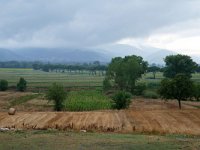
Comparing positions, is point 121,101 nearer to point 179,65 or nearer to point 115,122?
point 115,122

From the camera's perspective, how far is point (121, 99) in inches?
2386

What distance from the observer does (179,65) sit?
12406 cm

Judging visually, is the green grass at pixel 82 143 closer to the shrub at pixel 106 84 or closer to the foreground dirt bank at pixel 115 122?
the foreground dirt bank at pixel 115 122

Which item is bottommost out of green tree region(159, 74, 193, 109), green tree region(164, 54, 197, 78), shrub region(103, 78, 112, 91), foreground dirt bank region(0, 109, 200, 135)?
foreground dirt bank region(0, 109, 200, 135)

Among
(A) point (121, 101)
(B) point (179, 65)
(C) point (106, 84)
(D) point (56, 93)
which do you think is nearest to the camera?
(D) point (56, 93)

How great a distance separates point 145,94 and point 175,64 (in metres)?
27.0

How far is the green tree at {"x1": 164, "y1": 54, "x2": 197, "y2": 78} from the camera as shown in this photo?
405 ft

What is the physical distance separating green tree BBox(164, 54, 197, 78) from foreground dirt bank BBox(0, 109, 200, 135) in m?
74.8

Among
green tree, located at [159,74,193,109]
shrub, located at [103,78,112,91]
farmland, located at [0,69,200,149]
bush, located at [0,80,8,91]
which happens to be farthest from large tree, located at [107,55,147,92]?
farmland, located at [0,69,200,149]

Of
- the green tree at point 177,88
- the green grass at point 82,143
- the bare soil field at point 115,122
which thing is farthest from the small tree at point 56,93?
the green grass at point 82,143

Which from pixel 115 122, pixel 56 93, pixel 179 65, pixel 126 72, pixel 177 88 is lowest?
pixel 115 122

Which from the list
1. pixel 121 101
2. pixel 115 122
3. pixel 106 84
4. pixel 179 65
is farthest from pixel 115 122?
pixel 179 65

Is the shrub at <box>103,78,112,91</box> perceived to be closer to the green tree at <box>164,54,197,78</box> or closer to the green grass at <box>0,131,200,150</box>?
the green tree at <box>164,54,197,78</box>

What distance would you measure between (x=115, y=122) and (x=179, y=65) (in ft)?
280
